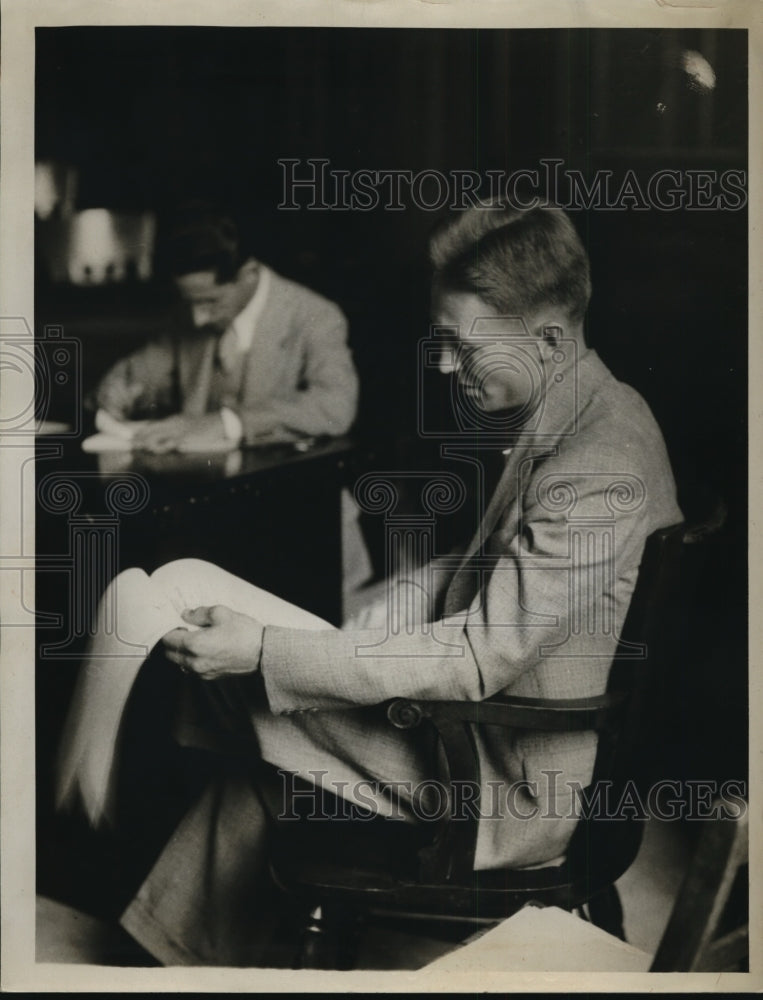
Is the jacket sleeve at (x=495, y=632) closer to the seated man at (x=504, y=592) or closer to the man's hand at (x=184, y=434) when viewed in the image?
the seated man at (x=504, y=592)

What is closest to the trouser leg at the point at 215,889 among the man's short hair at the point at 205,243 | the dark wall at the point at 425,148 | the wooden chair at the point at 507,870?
the wooden chair at the point at 507,870

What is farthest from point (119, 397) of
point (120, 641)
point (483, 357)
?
point (483, 357)

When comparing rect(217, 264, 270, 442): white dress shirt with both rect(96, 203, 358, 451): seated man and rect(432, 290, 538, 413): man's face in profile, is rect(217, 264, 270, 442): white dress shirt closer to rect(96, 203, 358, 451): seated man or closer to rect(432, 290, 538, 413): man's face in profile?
rect(96, 203, 358, 451): seated man

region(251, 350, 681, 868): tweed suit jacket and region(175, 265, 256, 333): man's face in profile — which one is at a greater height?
region(175, 265, 256, 333): man's face in profile

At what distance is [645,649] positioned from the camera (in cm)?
235

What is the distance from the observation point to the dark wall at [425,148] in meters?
2.33

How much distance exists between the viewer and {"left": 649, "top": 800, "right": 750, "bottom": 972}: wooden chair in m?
2.39

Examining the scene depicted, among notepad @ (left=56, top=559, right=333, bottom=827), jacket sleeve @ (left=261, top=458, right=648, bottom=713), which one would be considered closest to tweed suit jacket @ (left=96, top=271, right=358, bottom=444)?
notepad @ (left=56, top=559, right=333, bottom=827)

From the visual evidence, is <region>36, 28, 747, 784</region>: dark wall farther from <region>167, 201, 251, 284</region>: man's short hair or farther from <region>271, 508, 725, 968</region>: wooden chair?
<region>271, 508, 725, 968</region>: wooden chair

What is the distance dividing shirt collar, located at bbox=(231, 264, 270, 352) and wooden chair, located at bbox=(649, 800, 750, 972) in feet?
4.92

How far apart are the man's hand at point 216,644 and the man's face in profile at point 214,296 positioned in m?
0.64

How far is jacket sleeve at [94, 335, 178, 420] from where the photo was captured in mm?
2336

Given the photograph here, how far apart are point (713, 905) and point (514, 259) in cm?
154

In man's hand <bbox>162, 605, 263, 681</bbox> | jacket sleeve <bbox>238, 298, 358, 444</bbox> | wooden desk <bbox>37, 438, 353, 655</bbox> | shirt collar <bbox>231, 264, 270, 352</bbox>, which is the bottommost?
man's hand <bbox>162, 605, 263, 681</bbox>
